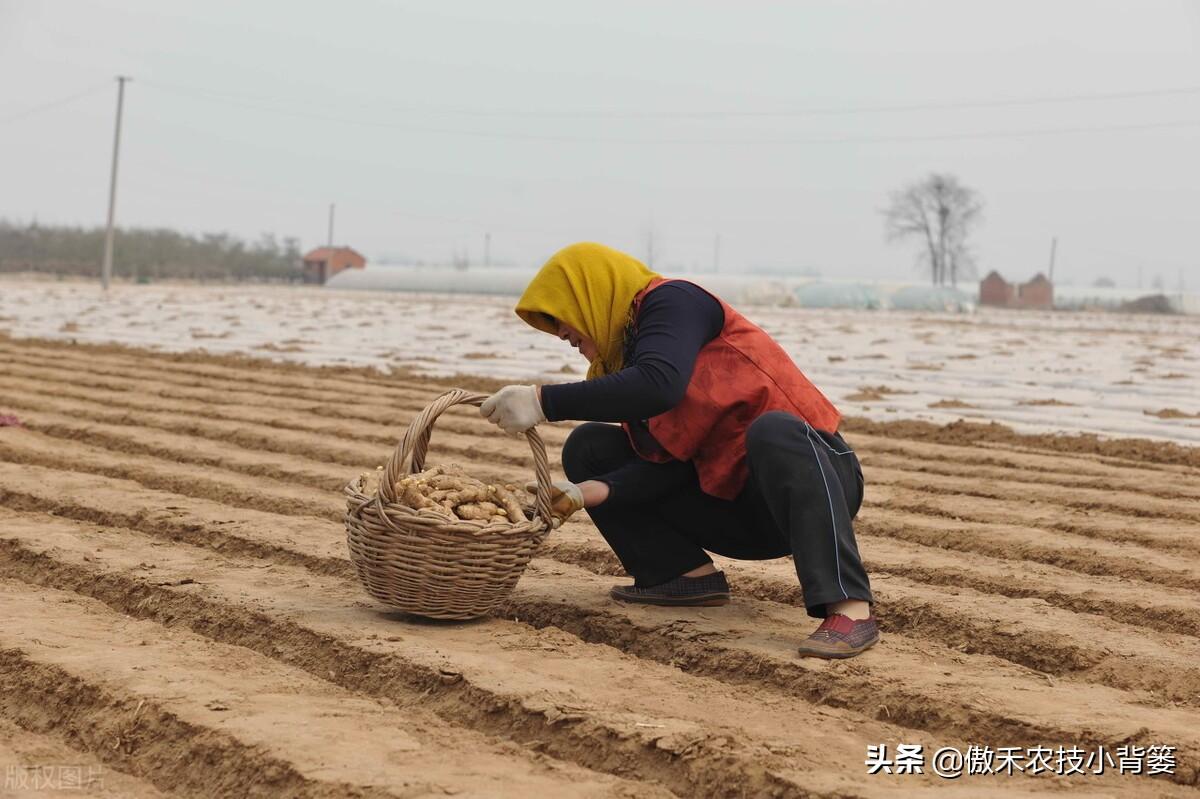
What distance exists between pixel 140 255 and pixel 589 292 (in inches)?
2024

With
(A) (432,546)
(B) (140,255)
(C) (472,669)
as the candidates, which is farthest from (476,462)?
(B) (140,255)

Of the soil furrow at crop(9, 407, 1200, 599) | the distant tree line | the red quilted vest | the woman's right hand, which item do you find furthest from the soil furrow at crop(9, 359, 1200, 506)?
the distant tree line

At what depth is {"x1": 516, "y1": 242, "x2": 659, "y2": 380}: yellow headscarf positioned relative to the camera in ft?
11.6

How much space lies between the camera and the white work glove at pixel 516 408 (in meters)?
3.47

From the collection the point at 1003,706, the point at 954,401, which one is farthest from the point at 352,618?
the point at 954,401

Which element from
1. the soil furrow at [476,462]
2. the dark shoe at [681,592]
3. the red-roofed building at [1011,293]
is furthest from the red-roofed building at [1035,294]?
the dark shoe at [681,592]

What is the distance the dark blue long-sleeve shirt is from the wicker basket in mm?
186

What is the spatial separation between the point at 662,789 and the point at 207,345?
11954mm

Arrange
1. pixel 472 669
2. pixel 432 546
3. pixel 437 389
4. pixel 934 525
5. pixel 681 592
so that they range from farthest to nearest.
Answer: pixel 437 389 < pixel 934 525 < pixel 681 592 < pixel 432 546 < pixel 472 669

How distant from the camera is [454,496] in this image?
3584mm

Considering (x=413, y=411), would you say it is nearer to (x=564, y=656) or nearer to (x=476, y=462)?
(x=476, y=462)

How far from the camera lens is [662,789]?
8.41ft

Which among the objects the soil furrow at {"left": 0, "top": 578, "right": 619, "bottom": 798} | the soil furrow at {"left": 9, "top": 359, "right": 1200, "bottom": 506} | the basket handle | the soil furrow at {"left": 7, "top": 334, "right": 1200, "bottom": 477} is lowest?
the soil furrow at {"left": 0, "top": 578, "right": 619, "bottom": 798}

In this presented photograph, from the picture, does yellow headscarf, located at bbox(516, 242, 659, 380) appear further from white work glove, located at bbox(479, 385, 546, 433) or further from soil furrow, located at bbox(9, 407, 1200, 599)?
soil furrow, located at bbox(9, 407, 1200, 599)
